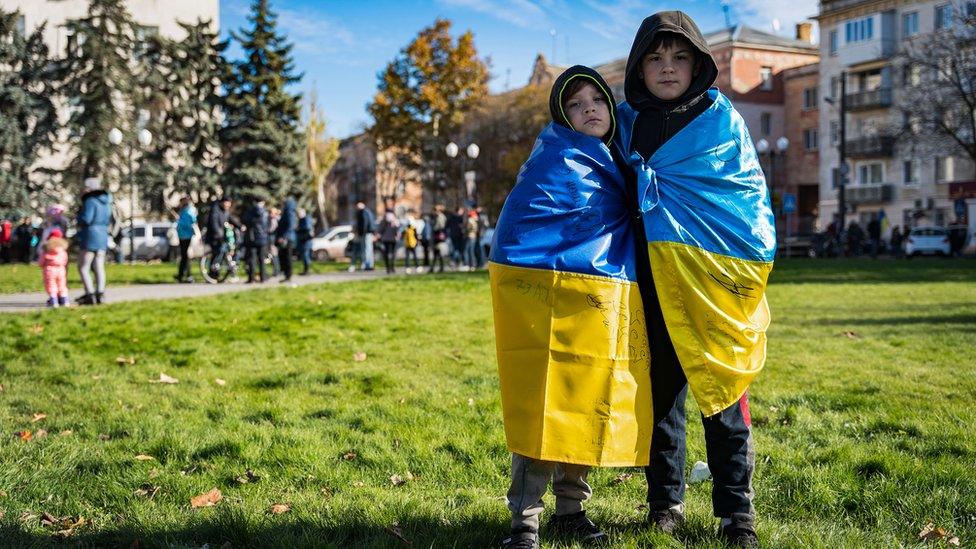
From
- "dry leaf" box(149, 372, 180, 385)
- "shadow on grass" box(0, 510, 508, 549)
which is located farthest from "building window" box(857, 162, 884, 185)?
"shadow on grass" box(0, 510, 508, 549)

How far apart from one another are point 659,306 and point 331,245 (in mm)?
39227

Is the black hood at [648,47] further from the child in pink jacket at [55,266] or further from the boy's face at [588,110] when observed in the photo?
the child in pink jacket at [55,266]

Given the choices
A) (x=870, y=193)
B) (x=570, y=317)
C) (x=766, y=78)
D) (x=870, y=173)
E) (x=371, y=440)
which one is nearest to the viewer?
(x=570, y=317)

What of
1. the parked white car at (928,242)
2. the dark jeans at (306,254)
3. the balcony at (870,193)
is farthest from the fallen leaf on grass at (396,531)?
the balcony at (870,193)

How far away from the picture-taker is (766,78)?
2424 inches

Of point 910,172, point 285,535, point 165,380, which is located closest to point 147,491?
point 285,535

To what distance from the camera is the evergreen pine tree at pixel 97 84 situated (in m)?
42.4

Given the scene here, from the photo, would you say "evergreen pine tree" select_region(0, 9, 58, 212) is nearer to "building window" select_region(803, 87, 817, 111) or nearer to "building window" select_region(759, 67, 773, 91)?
"building window" select_region(759, 67, 773, 91)

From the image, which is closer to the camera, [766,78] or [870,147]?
[870,147]

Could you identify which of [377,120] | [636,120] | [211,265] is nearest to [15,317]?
[211,265]

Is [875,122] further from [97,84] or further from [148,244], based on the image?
[97,84]

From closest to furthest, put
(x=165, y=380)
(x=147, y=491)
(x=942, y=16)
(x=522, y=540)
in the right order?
(x=522, y=540), (x=147, y=491), (x=165, y=380), (x=942, y=16)

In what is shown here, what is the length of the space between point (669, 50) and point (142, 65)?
47282 mm

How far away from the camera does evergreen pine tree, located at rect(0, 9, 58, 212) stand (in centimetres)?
4100
